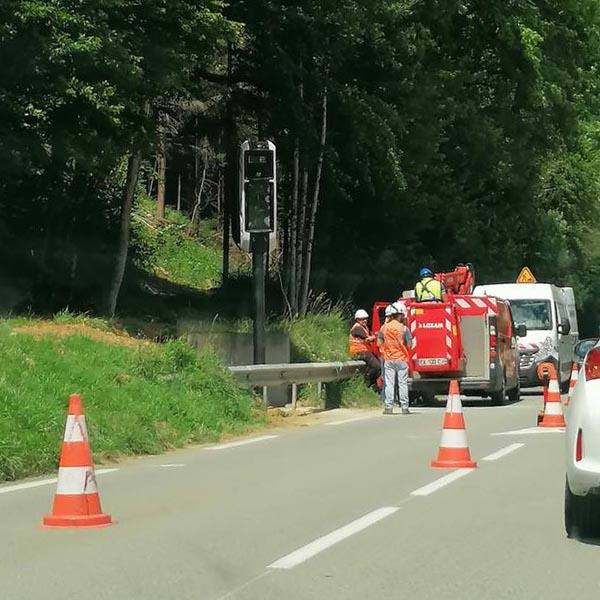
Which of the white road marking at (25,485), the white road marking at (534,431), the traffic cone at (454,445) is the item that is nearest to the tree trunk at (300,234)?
the white road marking at (534,431)

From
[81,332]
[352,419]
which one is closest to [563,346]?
[352,419]

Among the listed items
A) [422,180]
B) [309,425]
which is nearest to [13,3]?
[309,425]

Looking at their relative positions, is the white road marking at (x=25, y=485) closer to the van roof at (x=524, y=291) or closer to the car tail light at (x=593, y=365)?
the car tail light at (x=593, y=365)

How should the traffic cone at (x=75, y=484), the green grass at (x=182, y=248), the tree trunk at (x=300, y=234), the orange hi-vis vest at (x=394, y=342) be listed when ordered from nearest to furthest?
1. the traffic cone at (x=75, y=484)
2. the orange hi-vis vest at (x=394, y=342)
3. the tree trunk at (x=300, y=234)
4. the green grass at (x=182, y=248)

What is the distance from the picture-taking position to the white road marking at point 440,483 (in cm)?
1162

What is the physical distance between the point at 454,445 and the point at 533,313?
1898 cm

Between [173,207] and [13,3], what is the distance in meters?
38.5

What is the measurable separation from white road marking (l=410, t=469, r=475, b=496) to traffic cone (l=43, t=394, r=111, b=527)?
3210 mm

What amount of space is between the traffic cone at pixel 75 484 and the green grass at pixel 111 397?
3.32 m

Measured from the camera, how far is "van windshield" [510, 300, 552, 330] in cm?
3178

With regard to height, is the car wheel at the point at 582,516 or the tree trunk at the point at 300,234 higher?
the tree trunk at the point at 300,234

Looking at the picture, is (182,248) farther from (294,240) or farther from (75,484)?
(75,484)

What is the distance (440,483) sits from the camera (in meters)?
12.2

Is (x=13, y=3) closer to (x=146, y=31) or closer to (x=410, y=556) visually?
(x=146, y=31)
